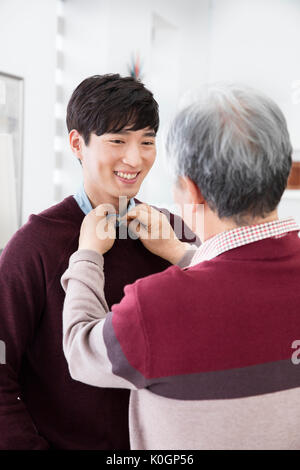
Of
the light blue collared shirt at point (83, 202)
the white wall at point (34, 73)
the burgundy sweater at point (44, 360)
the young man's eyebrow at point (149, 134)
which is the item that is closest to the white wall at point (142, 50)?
the white wall at point (34, 73)

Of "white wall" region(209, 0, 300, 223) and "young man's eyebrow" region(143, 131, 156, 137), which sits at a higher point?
"white wall" region(209, 0, 300, 223)

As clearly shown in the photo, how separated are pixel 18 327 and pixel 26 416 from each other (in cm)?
19

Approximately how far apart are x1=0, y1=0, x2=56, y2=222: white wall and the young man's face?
2.38 metres

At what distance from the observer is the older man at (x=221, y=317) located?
770mm

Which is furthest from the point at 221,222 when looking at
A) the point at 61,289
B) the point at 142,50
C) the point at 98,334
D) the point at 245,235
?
the point at 142,50

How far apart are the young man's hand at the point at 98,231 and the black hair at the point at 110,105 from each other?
184mm

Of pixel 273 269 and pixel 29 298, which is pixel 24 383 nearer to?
pixel 29 298

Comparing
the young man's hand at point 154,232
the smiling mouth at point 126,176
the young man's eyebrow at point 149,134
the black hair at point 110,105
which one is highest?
the black hair at point 110,105

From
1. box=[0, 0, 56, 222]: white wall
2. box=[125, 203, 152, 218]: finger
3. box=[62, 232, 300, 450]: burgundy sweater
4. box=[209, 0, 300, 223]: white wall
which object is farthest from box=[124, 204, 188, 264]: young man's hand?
box=[209, 0, 300, 223]: white wall

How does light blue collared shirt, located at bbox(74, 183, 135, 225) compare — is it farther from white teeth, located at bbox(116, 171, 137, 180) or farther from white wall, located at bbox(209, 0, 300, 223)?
white wall, located at bbox(209, 0, 300, 223)

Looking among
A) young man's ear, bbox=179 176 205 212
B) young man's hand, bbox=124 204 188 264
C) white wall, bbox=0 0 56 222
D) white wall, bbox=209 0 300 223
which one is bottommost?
young man's hand, bbox=124 204 188 264

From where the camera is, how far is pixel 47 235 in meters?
1.08

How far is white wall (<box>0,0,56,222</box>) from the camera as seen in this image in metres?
3.30

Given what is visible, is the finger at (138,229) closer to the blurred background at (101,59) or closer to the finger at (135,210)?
the finger at (135,210)
